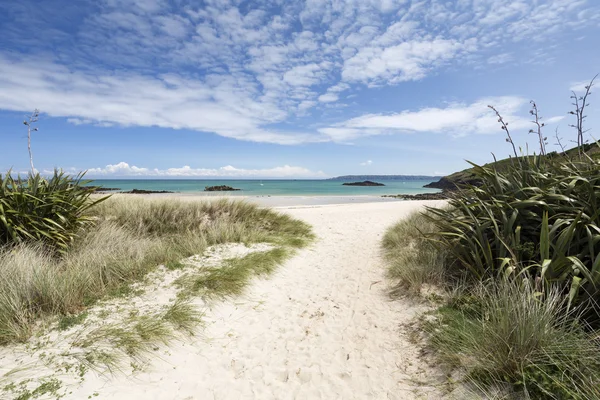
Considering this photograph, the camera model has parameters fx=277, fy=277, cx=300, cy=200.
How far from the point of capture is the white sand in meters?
3.07

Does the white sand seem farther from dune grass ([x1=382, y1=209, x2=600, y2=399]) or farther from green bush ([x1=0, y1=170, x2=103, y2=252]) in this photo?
green bush ([x1=0, y1=170, x2=103, y2=252])

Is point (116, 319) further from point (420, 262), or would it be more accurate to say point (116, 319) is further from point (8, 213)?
point (420, 262)

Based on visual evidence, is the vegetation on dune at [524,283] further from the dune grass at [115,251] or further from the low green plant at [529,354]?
the dune grass at [115,251]

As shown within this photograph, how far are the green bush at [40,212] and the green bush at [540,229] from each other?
831cm

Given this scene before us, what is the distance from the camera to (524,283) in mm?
3258

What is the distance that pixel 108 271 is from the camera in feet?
16.7

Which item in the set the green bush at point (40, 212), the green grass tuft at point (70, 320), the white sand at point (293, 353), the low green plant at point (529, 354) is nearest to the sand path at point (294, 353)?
the white sand at point (293, 353)

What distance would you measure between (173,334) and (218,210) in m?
7.38

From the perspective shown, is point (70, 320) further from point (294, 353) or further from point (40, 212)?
point (40, 212)

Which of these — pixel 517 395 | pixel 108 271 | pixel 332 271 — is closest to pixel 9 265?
pixel 108 271

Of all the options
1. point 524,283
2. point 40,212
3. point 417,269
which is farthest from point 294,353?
point 40,212

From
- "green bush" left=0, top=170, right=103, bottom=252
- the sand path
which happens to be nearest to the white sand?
the sand path

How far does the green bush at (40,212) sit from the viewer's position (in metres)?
5.72

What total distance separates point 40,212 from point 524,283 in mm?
8885
